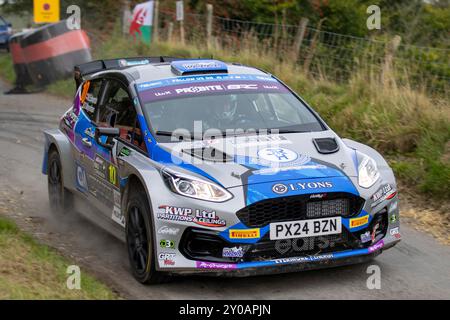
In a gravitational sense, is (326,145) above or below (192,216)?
above

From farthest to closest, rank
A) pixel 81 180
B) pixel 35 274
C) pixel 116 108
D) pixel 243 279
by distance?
pixel 81 180
pixel 116 108
pixel 243 279
pixel 35 274

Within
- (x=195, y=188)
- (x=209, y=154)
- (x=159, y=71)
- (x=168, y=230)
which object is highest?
(x=159, y=71)

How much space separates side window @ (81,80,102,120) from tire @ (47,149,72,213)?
2.29 feet

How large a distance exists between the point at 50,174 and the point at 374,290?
4317 millimetres

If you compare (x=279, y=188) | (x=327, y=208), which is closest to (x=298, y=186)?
(x=279, y=188)

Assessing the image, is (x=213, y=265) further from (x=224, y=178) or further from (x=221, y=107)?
(x=221, y=107)

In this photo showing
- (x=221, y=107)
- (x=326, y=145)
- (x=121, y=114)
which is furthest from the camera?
(x=121, y=114)

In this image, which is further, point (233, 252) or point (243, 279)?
point (243, 279)

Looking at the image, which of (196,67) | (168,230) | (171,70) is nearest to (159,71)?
(171,70)

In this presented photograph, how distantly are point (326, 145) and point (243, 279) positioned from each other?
1320 mm

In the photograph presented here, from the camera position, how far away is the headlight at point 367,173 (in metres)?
6.69

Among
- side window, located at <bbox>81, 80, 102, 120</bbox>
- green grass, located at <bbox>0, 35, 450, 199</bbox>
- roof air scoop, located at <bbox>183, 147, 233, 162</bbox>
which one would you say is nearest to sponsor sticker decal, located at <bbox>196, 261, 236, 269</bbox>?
roof air scoop, located at <bbox>183, 147, 233, 162</bbox>

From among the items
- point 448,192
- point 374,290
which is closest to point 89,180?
point 374,290

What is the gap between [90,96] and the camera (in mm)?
8773
